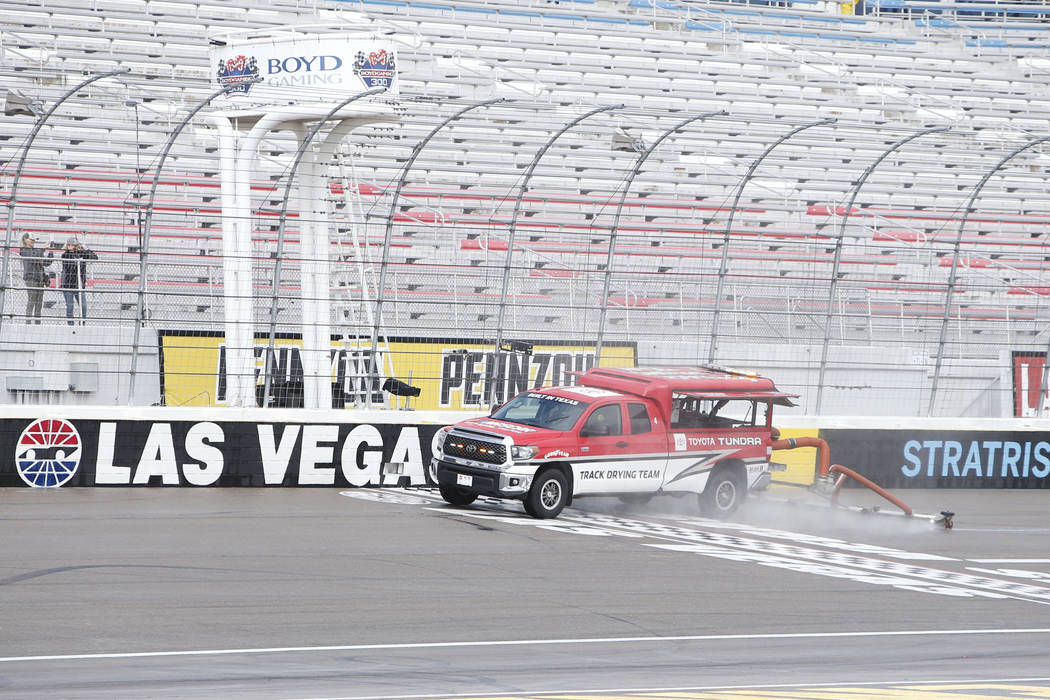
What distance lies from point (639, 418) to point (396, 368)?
457 centimetres

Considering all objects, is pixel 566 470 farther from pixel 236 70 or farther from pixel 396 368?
pixel 236 70

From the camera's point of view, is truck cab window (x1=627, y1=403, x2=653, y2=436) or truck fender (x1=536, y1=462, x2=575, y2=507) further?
truck cab window (x1=627, y1=403, x2=653, y2=436)

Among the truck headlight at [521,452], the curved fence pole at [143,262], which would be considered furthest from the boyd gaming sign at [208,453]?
the truck headlight at [521,452]

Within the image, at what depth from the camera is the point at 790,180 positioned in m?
30.3

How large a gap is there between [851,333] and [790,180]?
1087 cm

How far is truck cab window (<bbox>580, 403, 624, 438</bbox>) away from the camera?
587 inches

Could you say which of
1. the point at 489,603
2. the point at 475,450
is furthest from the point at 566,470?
the point at 489,603

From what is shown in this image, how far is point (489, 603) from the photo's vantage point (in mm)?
9742

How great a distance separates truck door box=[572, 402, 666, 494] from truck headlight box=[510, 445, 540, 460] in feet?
2.22

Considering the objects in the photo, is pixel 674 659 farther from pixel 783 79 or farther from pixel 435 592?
pixel 783 79

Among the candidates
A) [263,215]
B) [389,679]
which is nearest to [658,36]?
[263,215]

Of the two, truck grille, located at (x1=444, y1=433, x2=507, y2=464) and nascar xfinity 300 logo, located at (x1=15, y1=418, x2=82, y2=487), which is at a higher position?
truck grille, located at (x1=444, y1=433, x2=507, y2=464)

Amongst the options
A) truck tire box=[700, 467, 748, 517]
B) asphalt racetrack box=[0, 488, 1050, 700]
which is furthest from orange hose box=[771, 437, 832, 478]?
asphalt racetrack box=[0, 488, 1050, 700]

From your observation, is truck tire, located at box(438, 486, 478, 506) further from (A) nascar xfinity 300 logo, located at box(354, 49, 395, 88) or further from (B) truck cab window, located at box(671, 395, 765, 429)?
(A) nascar xfinity 300 logo, located at box(354, 49, 395, 88)
